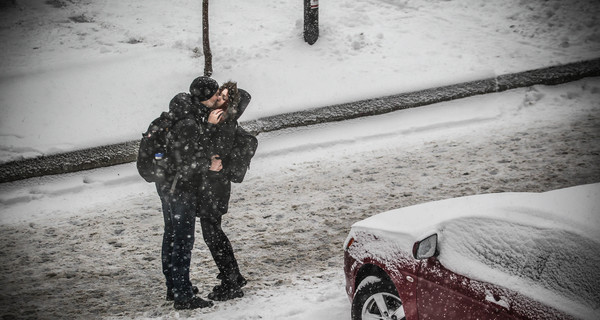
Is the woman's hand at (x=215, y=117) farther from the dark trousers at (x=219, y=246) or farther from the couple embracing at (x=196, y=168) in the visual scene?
the dark trousers at (x=219, y=246)

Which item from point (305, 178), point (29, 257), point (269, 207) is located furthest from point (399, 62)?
point (29, 257)

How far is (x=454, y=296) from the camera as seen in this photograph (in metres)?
3.22

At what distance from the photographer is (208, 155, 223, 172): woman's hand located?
4.25 meters

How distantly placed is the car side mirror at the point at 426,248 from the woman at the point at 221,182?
173 centimetres

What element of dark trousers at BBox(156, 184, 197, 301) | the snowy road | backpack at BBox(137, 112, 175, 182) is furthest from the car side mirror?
backpack at BBox(137, 112, 175, 182)

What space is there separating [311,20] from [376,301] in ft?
25.3

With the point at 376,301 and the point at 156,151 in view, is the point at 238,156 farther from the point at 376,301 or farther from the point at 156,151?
the point at 376,301

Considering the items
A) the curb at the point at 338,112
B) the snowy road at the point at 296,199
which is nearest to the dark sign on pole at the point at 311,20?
the curb at the point at 338,112

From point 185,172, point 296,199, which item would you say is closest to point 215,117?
point 185,172

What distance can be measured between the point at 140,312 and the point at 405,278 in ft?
8.09

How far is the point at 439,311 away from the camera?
10.8 feet

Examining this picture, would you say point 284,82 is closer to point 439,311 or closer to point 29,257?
point 29,257

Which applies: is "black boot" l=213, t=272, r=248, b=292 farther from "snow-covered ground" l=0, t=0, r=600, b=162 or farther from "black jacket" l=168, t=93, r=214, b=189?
"snow-covered ground" l=0, t=0, r=600, b=162

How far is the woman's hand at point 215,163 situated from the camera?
14.0 feet
